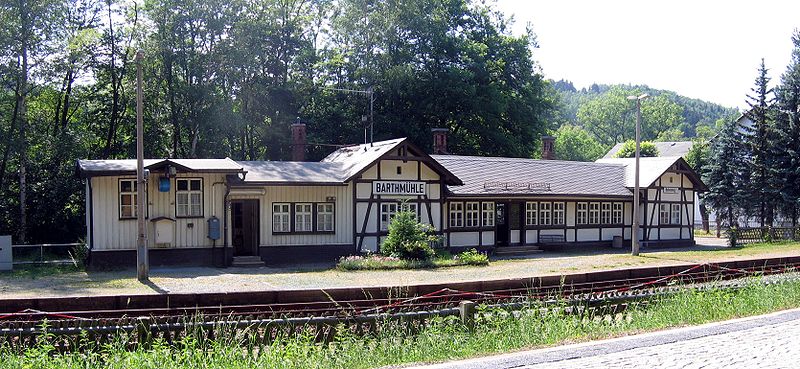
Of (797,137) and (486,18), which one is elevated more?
(486,18)

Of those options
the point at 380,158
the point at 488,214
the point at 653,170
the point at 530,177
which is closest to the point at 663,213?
the point at 653,170

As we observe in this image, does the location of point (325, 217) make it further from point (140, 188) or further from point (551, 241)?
point (551, 241)

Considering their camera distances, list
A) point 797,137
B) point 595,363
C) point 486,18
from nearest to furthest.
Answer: point 595,363 → point 797,137 → point 486,18

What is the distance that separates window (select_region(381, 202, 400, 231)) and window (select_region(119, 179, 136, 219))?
7755 mm

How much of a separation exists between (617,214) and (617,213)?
0.14 ft

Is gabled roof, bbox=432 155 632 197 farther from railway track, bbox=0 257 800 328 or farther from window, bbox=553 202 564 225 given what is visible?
railway track, bbox=0 257 800 328

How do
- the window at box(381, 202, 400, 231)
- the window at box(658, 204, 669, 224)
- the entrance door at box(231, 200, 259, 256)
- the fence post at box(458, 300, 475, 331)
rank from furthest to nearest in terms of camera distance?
the window at box(658, 204, 669, 224), the window at box(381, 202, 400, 231), the entrance door at box(231, 200, 259, 256), the fence post at box(458, 300, 475, 331)

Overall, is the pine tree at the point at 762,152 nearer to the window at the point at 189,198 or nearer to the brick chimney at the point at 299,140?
the brick chimney at the point at 299,140

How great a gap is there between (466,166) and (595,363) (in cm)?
2076

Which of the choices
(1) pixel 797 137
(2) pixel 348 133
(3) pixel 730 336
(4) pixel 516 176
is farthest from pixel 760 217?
(3) pixel 730 336

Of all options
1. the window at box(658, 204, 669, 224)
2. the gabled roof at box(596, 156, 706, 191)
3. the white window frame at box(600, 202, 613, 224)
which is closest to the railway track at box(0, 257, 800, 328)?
the white window frame at box(600, 202, 613, 224)

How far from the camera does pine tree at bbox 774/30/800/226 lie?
121 ft

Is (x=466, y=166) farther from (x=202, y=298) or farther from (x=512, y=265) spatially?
(x=202, y=298)

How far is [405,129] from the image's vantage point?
131 feet
